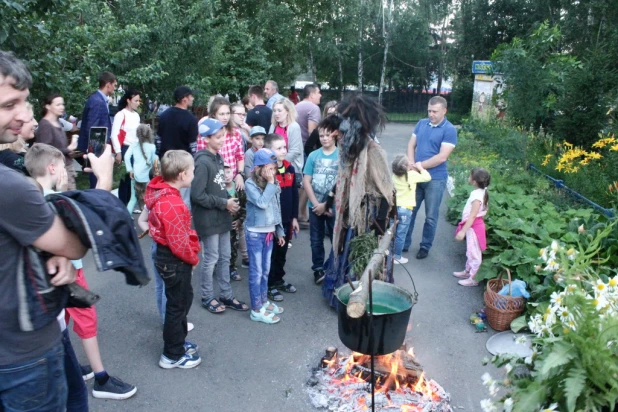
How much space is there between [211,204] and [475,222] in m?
3.12

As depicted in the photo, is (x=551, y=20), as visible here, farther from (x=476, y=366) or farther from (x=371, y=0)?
(x=476, y=366)

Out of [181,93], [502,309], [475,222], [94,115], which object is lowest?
[502,309]

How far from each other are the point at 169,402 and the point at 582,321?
2863 mm

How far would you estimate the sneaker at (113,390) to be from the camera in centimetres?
370

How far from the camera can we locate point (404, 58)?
3247cm

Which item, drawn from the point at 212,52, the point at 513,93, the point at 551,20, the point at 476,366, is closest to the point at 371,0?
the point at 551,20

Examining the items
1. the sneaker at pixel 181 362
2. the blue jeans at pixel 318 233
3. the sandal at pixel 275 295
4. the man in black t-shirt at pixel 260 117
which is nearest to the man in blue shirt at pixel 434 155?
the blue jeans at pixel 318 233

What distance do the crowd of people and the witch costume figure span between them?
0.04 feet

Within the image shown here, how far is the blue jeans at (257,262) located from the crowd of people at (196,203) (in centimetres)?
1

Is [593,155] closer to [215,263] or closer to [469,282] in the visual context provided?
[469,282]

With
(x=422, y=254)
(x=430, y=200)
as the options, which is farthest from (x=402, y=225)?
(x=422, y=254)

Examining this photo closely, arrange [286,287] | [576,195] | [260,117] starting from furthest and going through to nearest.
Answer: [260,117] < [576,195] < [286,287]

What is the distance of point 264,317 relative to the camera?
492 cm

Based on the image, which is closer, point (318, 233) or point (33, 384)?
point (33, 384)
